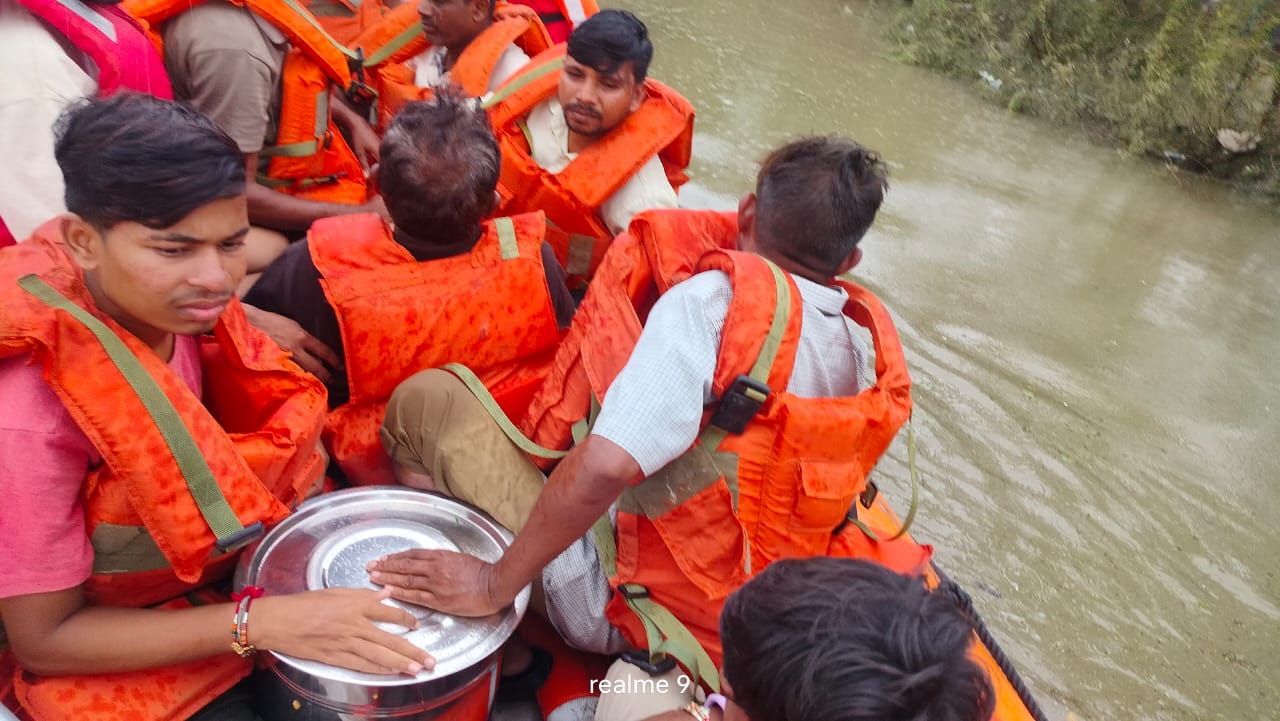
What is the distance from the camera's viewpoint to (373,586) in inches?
69.2

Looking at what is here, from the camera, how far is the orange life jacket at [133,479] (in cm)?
138

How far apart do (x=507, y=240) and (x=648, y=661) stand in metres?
1.08

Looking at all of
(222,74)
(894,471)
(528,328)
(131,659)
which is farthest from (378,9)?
(131,659)

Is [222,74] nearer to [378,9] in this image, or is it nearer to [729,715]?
[378,9]

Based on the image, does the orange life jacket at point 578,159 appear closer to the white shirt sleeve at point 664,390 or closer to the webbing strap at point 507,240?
the webbing strap at point 507,240

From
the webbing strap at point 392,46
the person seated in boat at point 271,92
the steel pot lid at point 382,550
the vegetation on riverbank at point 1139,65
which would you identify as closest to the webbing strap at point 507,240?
the steel pot lid at point 382,550

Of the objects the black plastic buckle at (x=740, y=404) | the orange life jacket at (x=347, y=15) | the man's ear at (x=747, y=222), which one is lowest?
the orange life jacket at (x=347, y=15)

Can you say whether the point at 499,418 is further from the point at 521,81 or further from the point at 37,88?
the point at 521,81

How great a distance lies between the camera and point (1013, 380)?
4941 millimetres

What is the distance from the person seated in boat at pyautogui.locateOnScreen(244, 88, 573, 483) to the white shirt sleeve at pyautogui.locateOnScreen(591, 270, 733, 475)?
2.18ft

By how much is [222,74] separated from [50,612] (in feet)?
5.99

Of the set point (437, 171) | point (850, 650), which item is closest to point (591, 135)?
point (437, 171)

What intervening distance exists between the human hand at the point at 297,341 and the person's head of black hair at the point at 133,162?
0.83 metres

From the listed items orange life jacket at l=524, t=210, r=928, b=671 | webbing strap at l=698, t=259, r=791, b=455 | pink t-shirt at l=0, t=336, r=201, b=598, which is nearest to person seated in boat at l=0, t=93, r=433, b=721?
pink t-shirt at l=0, t=336, r=201, b=598
